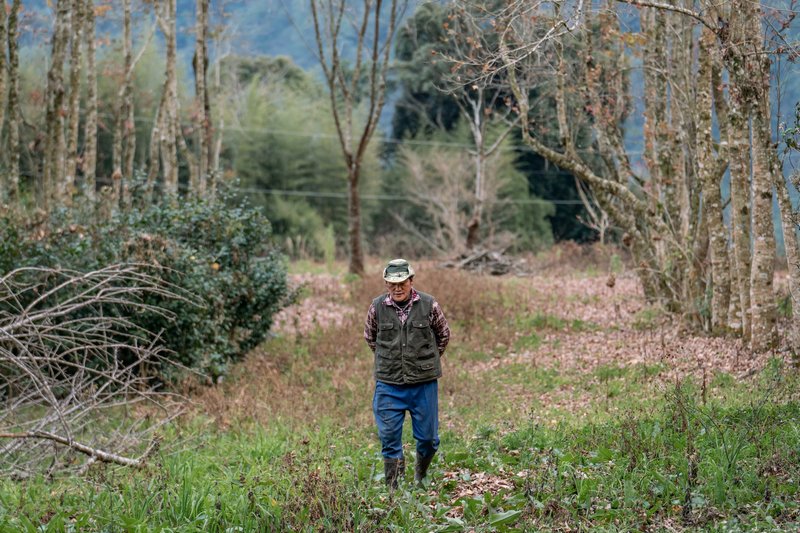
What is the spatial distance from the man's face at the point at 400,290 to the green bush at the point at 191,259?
4.59m

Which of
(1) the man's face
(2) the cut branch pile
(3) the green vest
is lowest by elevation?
(2) the cut branch pile

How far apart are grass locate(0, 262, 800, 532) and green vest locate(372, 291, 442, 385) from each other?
0.86 metres

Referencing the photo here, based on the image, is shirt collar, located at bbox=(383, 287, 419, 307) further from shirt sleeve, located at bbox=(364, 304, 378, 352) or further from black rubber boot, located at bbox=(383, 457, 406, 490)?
black rubber boot, located at bbox=(383, 457, 406, 490)

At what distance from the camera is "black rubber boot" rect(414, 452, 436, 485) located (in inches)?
261

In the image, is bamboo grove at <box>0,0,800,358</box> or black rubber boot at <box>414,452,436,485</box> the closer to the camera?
black rubber boot at <box>414,452,436,485</box>

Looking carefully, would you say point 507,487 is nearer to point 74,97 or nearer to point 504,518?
point 504,518

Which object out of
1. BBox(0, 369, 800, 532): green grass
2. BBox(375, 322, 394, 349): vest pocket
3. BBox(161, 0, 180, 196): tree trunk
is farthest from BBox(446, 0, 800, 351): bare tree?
BBox(161, 0, 180, 196): tree trunk

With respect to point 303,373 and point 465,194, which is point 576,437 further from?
point 465,194

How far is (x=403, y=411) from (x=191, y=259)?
6.16m

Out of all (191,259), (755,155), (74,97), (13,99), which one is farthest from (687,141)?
(74,97)

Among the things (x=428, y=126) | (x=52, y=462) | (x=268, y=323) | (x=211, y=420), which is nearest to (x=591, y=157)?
(x=428, y=126)

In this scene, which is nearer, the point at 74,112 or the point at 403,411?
the point at 403,411

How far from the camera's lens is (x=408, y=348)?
6383 millimetres

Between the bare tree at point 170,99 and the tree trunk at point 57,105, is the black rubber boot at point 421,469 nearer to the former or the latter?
the tree trunk at point 57,105
